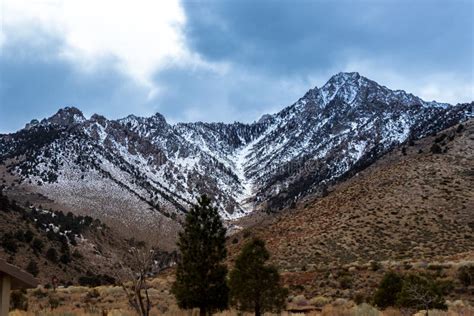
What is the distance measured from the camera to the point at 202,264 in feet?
65.4

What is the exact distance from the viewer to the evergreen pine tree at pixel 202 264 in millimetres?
19516

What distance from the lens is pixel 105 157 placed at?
594 ft

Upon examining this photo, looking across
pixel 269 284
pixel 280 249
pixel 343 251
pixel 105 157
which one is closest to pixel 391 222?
pixel 343 251

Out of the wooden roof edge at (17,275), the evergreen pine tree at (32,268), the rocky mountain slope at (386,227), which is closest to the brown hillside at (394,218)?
the rocky mountain slope at (386,227)

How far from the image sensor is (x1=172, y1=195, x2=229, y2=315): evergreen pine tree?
19.5m

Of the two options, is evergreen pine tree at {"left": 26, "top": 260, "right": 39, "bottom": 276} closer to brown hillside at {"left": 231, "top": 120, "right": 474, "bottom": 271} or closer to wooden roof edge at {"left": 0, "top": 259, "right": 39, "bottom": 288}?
brown hillside at {"left": 231, "top": 120, "right": 474, "bottom": 271}

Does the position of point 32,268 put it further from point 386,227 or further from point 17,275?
point 17,275

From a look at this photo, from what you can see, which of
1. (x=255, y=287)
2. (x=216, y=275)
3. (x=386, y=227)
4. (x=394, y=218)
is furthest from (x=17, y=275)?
(x=394, y=218)

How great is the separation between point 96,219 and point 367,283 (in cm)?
9725

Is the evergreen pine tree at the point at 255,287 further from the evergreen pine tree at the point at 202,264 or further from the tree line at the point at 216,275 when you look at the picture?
the evergreen pine tree at the point at 202,264

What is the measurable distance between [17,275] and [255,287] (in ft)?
33.6

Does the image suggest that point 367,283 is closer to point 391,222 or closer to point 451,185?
point 391,222

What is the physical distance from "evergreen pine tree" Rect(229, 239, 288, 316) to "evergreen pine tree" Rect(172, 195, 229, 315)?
0.62m

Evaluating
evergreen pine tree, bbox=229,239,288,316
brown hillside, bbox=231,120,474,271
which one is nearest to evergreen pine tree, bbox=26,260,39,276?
brown hillside, bbox=231,120,474,271
